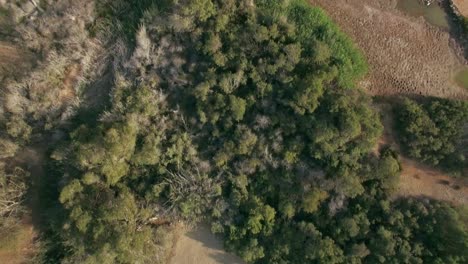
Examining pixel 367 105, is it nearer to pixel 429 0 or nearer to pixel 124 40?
pixel 429 0

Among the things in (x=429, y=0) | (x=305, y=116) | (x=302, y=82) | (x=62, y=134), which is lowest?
(x=62, y=134)

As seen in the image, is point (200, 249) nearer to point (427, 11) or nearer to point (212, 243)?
point (212, 243)

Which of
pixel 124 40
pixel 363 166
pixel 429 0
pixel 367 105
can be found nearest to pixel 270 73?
pixel 367 105

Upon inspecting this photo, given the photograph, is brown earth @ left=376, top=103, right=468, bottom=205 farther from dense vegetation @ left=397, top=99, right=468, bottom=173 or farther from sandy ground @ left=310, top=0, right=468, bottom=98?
sandy ground @ left=310, top=0, right=468, bottom=98

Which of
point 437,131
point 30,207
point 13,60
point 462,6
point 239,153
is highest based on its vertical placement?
point 462,6

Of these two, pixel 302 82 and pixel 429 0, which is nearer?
pixel 302 82

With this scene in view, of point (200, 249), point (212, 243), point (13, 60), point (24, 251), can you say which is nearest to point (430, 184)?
point (212, 243)

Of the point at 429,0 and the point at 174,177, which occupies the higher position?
the point at 429,0

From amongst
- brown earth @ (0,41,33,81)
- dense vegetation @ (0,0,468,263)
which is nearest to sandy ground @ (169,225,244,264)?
dense vegetation @ (0,0,468,263)
